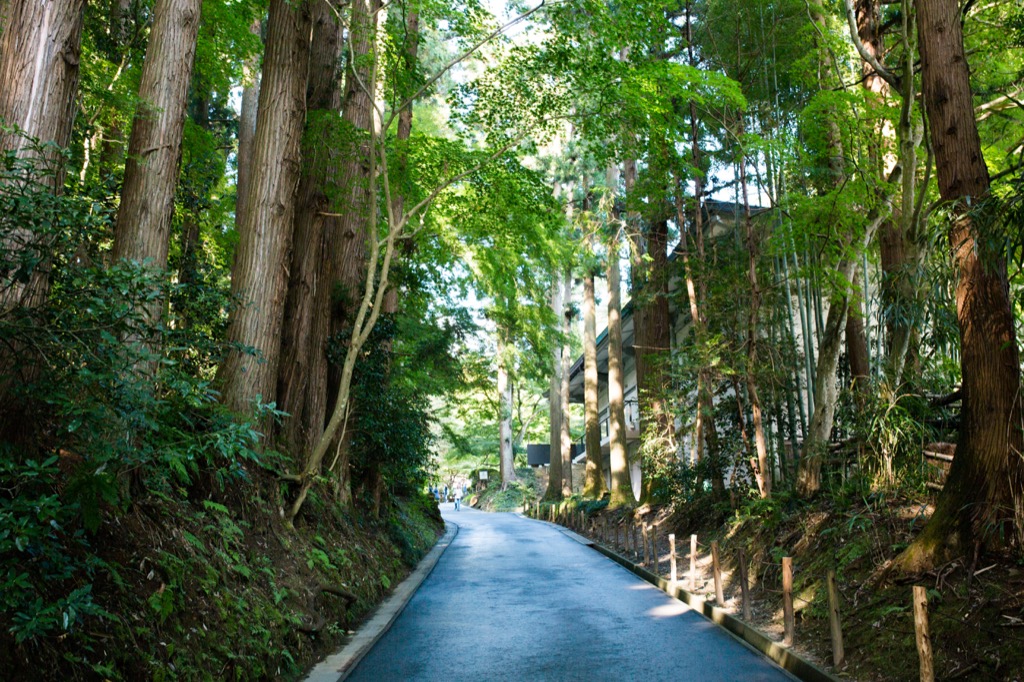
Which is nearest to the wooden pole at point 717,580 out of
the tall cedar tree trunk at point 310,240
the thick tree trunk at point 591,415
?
the tall cedar tree trunk at point 310,240

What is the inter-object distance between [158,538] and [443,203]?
927cm

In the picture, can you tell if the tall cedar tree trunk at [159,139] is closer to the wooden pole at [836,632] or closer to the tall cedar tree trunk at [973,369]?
the wooden pole at [836,632]

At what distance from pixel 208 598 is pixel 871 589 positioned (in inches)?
246

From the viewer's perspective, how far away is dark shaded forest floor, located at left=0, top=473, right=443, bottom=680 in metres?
4.89

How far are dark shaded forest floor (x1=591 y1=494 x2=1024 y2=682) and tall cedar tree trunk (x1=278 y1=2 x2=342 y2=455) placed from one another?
655 centimetres

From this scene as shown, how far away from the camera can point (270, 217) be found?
1048 cm

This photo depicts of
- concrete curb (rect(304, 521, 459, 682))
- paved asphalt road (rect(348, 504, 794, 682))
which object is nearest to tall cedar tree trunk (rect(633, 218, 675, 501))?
paved asphalt road (rect(348, 504, 794, 682))

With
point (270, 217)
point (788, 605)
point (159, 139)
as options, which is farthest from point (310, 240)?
point (788, 605)

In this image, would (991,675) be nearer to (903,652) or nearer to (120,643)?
(903,652)

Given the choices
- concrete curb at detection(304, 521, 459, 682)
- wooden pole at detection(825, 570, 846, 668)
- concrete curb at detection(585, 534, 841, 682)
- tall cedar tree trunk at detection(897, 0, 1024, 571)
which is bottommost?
concrete curb at detection(304, 521, 459, 682)

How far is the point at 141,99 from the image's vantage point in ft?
25.3

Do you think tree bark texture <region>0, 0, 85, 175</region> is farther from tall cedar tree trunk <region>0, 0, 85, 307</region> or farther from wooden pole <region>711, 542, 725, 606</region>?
wooden pole <region>711, 542, 725, 606</region>

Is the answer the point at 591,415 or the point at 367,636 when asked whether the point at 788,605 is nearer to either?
the point at 367,636

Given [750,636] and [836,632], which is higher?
[836,632]
